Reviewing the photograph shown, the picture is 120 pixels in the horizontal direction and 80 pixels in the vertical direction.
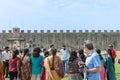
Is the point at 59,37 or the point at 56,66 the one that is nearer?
the point at 56,66

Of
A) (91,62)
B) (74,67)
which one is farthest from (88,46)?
(74,67)

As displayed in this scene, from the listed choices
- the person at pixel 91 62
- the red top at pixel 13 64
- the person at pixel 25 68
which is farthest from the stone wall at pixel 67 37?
the person at pixel 91 62

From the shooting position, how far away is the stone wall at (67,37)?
69.9 metres

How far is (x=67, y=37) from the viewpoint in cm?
7169

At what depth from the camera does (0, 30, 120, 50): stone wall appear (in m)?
69.9

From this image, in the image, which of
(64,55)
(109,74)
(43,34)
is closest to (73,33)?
(43,34)

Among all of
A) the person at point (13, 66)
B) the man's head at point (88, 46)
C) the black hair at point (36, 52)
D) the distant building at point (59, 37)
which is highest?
the man's head at point (88, 46)

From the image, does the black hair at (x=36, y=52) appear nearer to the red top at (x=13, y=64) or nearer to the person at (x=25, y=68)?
the person at (x=25, y=68)

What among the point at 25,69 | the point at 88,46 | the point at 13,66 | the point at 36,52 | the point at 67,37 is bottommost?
the point at 67,37

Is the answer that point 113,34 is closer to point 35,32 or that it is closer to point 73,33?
point 73,33

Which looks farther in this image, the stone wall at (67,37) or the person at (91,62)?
the stone wall at (67,37)

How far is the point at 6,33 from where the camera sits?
229 ft

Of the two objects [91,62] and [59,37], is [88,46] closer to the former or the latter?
[91,62]

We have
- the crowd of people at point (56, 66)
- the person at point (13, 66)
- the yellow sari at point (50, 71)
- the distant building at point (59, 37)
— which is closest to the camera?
the crowd of people at point (56, 66)
